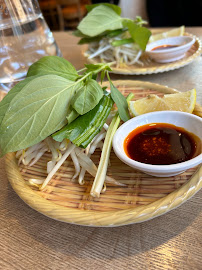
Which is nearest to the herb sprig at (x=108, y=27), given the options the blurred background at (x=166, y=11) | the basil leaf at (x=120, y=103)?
the basil leaf at (x=120, y=103)

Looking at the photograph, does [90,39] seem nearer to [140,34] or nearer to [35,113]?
[140,34]

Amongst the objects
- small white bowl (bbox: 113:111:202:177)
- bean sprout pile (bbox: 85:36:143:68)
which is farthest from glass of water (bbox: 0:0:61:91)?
small white bowl (bbox: 113:111:202:177)

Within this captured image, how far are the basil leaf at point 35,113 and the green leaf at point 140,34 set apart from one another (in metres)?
0.89

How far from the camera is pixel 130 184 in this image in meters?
0.80

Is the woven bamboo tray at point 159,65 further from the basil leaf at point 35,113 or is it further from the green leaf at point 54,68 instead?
the basil leaf at point 35,113

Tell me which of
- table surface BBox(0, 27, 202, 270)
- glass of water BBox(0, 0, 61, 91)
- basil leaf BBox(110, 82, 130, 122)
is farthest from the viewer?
glass of water BBox(0, 0, 61, 91)

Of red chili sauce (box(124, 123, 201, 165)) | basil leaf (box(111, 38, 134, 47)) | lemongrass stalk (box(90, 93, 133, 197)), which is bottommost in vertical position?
red chili sauce (box(124, 123, 201, 165))

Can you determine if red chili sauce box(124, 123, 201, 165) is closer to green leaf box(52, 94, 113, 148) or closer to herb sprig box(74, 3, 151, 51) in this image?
green leaf box(52, 94, 113, 148)

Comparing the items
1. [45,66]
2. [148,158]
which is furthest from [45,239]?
[45,66]

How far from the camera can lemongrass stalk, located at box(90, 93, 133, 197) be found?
767 mm

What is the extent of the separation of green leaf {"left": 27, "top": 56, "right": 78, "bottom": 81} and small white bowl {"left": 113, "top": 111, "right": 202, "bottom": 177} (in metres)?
0.29

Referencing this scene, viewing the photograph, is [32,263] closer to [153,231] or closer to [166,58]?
[153,231]

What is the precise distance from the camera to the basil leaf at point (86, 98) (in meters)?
0.84

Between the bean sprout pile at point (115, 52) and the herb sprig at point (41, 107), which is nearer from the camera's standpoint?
the herb sprig at point (41, 107)
